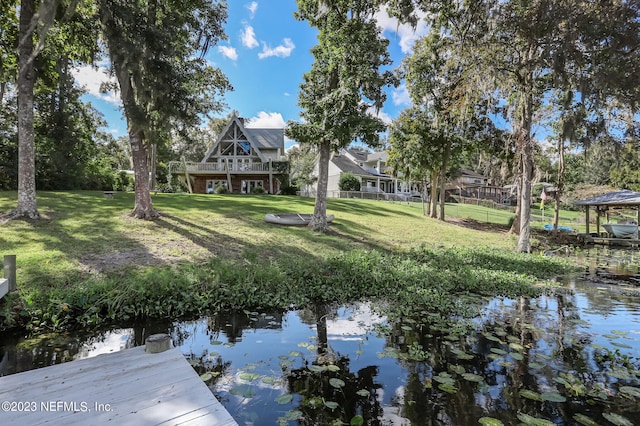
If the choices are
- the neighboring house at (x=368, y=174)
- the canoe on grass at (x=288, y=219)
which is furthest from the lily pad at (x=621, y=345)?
the neighboring house at (x=368, y=174)

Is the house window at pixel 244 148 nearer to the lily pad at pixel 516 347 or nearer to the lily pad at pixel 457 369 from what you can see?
the lily pad at pixel 516 347

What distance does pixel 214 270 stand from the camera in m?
7.41

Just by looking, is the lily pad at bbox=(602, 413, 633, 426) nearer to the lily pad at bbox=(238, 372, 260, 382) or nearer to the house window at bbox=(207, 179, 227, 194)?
the lily pad at bbox=(238, 372, 260, 382)

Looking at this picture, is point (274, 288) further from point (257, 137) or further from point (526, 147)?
point (257, 137)

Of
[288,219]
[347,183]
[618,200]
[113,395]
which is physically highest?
[347,183]

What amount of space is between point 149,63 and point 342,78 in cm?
606

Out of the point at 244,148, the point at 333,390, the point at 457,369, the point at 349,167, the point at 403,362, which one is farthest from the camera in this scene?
the point at 349,167

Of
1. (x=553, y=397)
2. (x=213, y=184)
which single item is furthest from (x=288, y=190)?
(x=553, y=397)

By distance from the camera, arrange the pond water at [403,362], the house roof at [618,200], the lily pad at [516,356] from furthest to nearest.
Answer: the house roof at [618,200] → the lily pad at [516,356] → the pond water at [403,362]

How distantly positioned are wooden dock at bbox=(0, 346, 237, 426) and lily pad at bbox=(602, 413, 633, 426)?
3.50 meters

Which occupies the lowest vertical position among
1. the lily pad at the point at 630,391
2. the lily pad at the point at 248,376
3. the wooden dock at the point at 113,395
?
the lily pad at the point at 248,376

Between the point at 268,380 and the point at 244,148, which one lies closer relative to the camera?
the point at 268,380

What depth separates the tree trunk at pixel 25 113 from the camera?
9.90m

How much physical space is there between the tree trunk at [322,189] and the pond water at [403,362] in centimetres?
644
